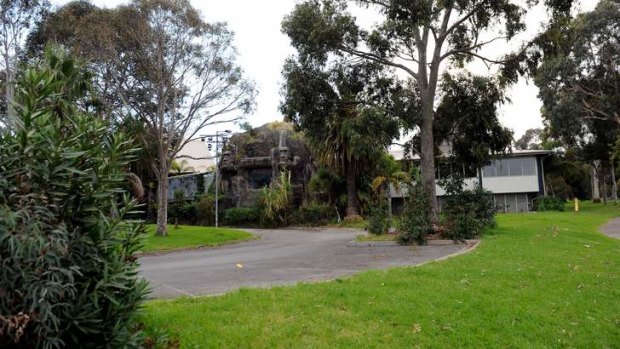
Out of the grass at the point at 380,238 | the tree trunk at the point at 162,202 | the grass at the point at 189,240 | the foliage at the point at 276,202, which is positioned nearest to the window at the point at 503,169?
the foliage at the point at 276,202

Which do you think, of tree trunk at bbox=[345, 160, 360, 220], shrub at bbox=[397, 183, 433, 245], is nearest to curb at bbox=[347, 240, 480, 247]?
shrub at bbox=[397, 183, 433, 245]

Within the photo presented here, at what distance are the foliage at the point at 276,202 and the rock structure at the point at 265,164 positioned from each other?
3.54 metres

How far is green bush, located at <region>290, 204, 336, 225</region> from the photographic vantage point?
3581 centimetres

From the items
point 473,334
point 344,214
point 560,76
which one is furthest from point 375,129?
point 560,76

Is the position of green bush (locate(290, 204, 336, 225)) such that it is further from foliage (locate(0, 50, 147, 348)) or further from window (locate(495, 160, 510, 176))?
foliage (locate(0, 50, 147, 348))

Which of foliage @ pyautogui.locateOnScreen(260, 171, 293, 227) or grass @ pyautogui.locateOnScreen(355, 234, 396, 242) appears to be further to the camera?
foliage @ pyautogui.locateOnScreen(260, 171, 293, 227)

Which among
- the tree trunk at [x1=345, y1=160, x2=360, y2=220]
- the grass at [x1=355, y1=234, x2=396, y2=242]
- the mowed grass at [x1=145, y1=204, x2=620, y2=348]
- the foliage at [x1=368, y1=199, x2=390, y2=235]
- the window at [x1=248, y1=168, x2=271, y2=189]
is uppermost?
the window at [x1=248, y1=168, x2=271, y2=189]

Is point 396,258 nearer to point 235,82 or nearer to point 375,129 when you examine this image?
point 375,129

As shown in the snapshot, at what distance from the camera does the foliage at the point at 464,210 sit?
54.7 feet

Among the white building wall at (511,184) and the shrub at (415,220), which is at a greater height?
the white building wall at (511,184)

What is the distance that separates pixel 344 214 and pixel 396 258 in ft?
76.5

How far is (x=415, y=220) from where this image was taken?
1636 centimetres

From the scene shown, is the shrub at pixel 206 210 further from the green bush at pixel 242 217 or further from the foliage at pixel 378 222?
the foliage at pixel 378 222

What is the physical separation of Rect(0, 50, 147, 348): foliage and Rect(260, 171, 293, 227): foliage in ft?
106
